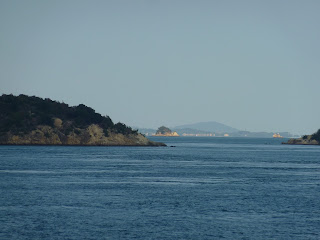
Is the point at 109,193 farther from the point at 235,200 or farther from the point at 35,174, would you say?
the point at 35,174

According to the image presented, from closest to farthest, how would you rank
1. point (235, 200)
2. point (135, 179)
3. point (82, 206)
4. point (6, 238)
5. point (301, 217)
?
point (6, 238), point (301, 217), point (82, 206), point (235, 200), point (135, 179)

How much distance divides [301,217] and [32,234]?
2098 cm

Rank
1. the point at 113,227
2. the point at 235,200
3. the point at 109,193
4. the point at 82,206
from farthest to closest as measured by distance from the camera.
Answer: the point at 109,193 < the point at 235,200 < the point at 82,206 < the point at 113,227

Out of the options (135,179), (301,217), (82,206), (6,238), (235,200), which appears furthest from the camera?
(135,179)

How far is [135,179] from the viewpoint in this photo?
78.2 m

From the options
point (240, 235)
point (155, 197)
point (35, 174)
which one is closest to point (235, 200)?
point (155, 197)

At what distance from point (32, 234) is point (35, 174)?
4658cm

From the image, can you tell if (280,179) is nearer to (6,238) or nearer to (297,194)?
(297,194)

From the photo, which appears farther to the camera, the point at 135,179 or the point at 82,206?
the point at 135,179

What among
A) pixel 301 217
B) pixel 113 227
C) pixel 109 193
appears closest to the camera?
pixel 113 227

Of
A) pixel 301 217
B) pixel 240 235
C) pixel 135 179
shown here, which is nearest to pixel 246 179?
pixel 135 179

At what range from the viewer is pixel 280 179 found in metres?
80.6

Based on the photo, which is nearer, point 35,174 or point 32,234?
point 32,234

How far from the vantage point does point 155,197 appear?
56.3 meters
